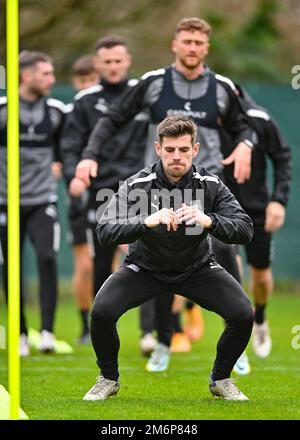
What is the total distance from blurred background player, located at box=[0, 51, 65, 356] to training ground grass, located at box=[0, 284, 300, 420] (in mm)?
524

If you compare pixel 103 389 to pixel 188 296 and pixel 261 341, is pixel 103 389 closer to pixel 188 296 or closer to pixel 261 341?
pixel 188 296

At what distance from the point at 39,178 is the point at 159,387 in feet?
10.1

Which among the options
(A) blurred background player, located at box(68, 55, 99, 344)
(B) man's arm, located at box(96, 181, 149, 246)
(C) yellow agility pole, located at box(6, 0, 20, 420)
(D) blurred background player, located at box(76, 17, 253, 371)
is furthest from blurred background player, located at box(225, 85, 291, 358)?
(C) yellow agility pole, located at box(6, 0, 20, 420)

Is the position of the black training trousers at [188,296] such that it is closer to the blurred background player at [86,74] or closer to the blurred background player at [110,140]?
the blurred background player at [110,140]

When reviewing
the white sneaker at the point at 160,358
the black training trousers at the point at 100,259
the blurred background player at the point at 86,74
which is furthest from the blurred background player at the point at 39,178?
the blurred background player at the point at 86,74

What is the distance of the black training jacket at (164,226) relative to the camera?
22.7ft

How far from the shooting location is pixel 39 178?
34.5ft

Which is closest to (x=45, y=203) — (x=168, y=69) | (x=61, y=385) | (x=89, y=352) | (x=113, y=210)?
(x=89, y=352)

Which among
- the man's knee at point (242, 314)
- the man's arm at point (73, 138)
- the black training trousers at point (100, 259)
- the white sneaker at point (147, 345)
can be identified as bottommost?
the white sneaker at point (147, 345)

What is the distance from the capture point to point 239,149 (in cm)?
877

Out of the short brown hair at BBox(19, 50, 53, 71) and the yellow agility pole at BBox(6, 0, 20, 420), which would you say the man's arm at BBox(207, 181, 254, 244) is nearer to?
the yellow agility pole at BBox(6, 0, 20, 420)

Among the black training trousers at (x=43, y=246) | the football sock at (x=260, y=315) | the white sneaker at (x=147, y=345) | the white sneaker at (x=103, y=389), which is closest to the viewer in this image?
the white sneaker at (x=103, y=389)

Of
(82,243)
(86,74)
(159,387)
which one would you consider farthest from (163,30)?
(159,387)

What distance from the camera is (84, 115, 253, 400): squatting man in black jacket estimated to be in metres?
6.95
